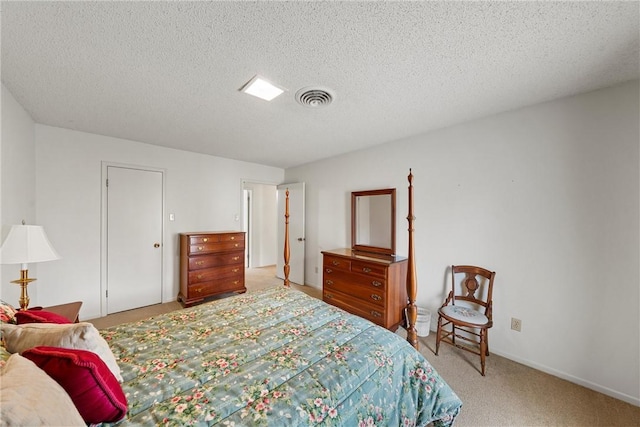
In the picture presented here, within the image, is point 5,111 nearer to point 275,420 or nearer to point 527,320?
point 275,420

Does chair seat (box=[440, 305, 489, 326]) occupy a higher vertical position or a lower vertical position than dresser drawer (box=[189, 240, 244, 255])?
lower

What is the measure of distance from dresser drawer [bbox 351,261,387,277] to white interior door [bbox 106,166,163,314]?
284 centimetres

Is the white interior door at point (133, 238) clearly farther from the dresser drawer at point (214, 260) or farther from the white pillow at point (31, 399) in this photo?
the white pillow at point (31, 399)

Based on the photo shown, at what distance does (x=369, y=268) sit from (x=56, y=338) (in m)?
2.41

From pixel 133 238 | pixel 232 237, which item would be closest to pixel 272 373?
pixel 232 237

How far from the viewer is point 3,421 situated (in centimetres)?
51

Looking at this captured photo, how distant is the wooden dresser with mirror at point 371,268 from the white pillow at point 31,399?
239 centimetres

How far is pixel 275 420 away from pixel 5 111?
290cm

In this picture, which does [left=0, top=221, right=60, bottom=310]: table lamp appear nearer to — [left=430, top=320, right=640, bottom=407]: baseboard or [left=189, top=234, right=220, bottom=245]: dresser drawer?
[left=189, top=234, right=220, bottom=245]: dresser drawer

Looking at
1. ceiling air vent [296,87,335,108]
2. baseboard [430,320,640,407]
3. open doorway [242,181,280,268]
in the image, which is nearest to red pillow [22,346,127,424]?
ceiling air vent [296,87,335,108]

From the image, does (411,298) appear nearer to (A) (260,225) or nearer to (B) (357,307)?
(B) (357,307)

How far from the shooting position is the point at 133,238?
10.7 feet

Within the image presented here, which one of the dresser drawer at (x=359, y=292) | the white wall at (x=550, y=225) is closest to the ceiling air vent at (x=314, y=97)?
the white wall at (x=550, y=225)

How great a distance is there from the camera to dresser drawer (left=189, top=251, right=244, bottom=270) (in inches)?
132
